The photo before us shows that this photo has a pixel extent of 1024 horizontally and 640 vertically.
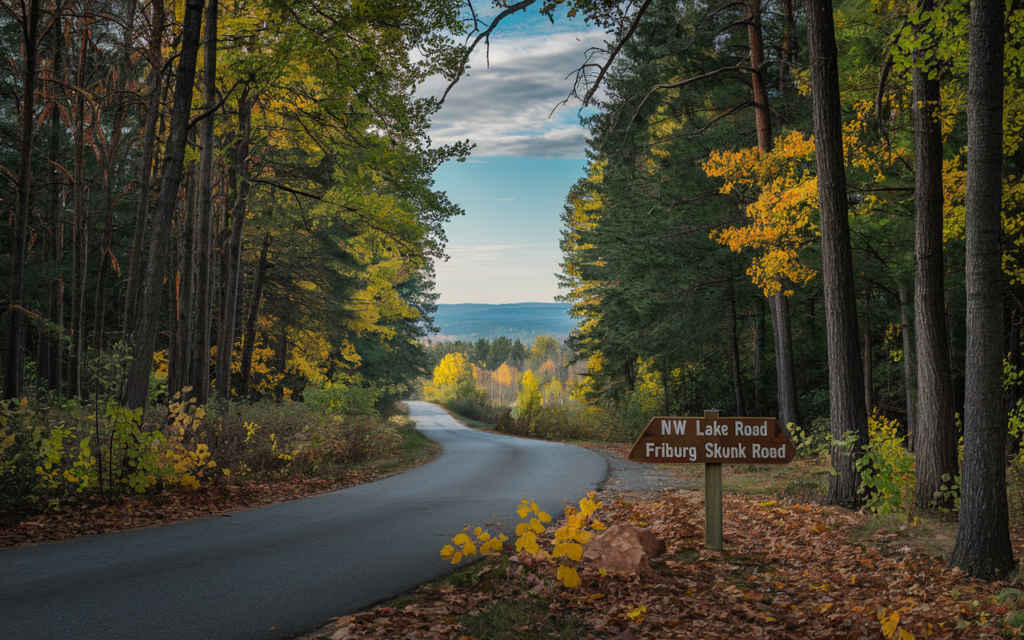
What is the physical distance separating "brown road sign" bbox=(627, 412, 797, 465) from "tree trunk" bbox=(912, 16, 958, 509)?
2.96m

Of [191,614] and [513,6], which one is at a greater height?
[513,6]

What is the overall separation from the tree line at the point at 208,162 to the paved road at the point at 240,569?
3.36 m

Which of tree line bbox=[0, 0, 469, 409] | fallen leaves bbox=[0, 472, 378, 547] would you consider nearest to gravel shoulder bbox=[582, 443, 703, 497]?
fallen leaves bbox=[0, 472, 378, 547]

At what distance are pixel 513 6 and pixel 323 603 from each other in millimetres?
6802

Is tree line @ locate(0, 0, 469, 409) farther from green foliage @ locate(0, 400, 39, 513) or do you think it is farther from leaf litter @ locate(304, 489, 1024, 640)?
leaf litter @ locate(304, 489, 1024, 640)

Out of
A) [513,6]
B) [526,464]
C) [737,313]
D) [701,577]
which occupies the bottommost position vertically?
[526,464]

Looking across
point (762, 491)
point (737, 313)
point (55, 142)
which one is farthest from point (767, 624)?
point (55, 142)

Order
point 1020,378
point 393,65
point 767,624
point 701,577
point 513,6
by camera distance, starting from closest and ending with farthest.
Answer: point 767,624
point 701,577
point 513,6
point 1020,378
point 393,65

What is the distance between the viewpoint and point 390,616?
5062mm

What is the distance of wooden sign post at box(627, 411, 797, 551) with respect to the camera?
22.2ft

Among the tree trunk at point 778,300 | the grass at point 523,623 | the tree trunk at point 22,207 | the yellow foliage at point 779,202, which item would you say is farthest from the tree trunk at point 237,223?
the grass at point 523,623

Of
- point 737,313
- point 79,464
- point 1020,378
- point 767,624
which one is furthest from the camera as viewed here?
point 737,313

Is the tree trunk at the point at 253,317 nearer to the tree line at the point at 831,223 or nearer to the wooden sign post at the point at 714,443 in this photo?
the tree line at the point at 831,223

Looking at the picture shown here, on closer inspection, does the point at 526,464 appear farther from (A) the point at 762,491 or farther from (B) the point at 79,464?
(B) the point at 79,464
